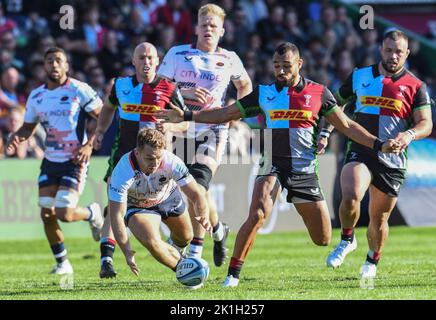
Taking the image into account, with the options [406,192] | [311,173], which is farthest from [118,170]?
[406,192]

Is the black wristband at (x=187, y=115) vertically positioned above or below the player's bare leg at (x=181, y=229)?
above

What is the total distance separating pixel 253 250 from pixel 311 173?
16.5 feet

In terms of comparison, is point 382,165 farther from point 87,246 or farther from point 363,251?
point 87,246

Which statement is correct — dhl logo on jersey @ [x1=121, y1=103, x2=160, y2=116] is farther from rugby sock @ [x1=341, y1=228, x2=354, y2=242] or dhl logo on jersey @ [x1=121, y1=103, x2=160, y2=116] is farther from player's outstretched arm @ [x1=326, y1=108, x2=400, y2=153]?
rugby sock @ [x1=341, y1=228, x2=354, y2=242]

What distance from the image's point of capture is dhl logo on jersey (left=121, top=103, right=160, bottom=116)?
11758 millimetres

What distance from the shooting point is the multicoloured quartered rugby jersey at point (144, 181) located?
1031 centimetres

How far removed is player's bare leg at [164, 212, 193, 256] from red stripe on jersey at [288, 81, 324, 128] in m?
1.47

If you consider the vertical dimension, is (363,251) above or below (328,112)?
below

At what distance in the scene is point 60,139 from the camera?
1307cm

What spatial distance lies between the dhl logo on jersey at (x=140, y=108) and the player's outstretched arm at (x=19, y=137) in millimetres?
1795

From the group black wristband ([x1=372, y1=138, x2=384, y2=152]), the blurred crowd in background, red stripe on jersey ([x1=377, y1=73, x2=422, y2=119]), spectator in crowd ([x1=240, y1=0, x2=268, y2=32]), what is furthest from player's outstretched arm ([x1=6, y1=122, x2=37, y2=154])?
spectator in crowd ([x1=240, y1=0, x2=268, y2=32])

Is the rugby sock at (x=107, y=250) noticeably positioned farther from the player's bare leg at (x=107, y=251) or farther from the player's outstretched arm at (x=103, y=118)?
the player's outstretched arm at (x=103, y=118)

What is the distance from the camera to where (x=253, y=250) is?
1592 cm

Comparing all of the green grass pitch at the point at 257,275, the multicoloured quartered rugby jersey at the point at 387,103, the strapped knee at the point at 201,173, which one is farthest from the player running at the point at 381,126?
the strapped knee at the point at 201,173
